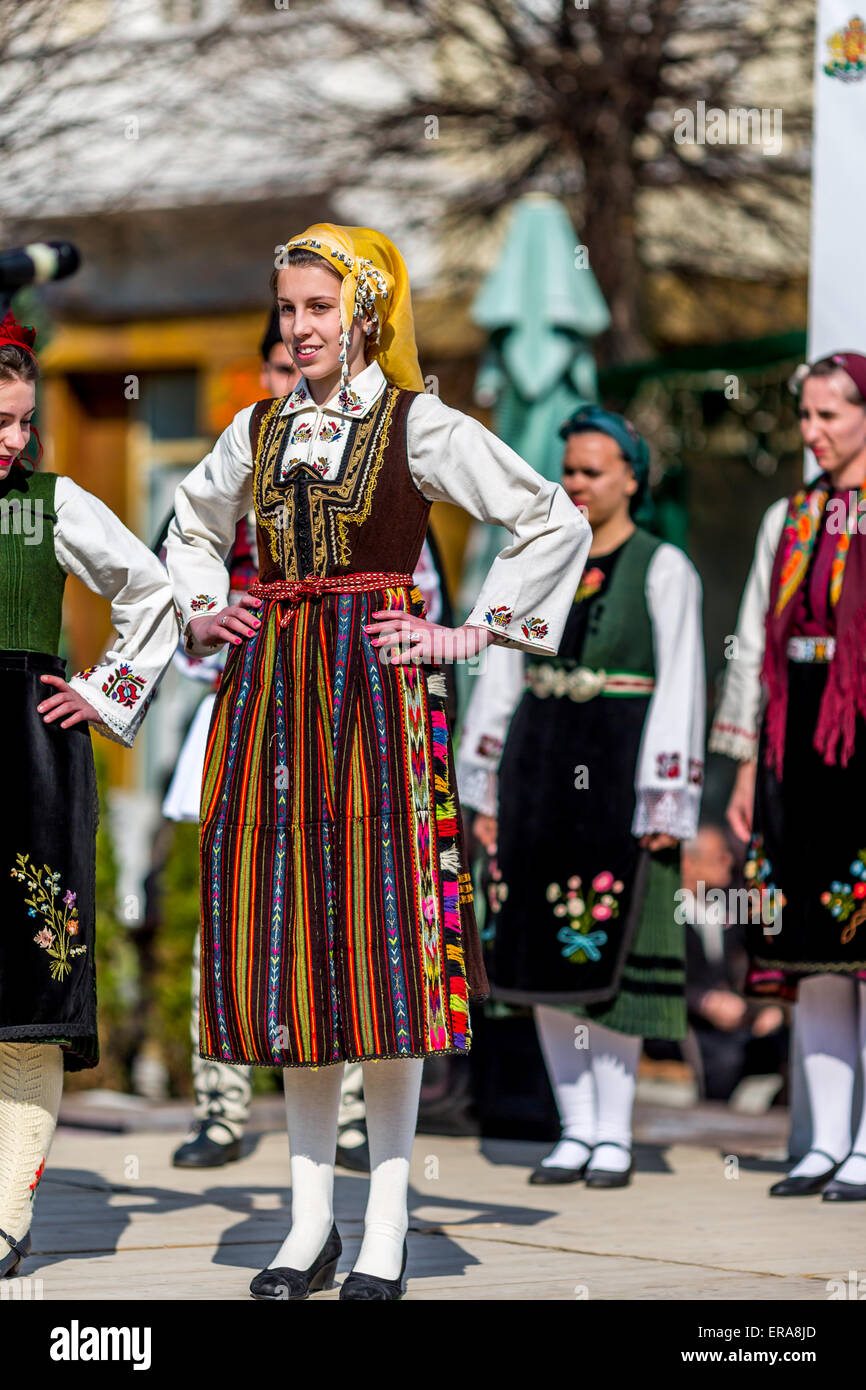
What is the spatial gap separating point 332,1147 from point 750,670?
2284 mm

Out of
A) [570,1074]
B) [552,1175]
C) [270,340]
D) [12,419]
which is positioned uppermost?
[270,340]

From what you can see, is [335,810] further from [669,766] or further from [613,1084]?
[613,1084]

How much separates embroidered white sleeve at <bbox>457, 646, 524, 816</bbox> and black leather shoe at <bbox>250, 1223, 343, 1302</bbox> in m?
2.09

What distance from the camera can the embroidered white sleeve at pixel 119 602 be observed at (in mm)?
4188

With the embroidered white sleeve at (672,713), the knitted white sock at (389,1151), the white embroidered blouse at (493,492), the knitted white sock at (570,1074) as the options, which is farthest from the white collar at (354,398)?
the knitted white sock at (570,1074)

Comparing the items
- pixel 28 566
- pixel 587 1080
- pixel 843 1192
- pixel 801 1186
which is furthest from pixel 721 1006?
pixel 28 566

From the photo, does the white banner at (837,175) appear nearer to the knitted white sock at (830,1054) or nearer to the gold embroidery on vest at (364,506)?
the knitted white sock at (830,1054)

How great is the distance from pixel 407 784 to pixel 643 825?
6.26 feet

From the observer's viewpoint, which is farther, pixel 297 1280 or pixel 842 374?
pixel 842 374

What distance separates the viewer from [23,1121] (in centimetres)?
417

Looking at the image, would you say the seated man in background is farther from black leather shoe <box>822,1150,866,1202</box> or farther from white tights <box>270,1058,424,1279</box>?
white tights <box>270,1058,424,1279</box>

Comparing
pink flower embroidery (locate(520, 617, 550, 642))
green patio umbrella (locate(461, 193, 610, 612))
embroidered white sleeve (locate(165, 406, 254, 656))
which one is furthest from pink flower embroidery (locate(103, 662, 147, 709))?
green patio umbrella (locate(461, 193, 610, 612))
